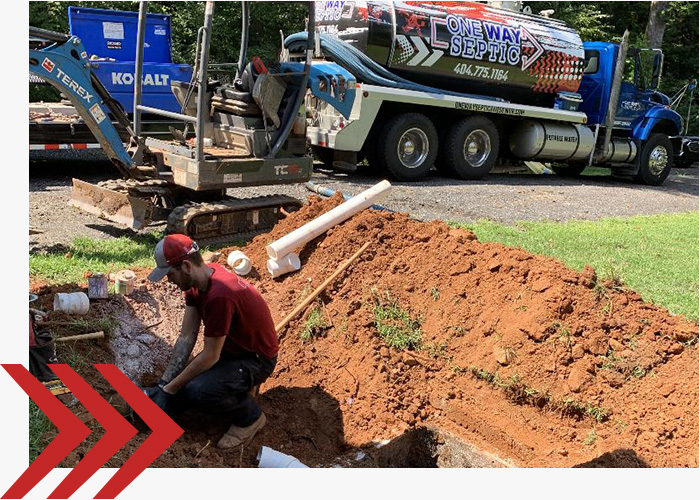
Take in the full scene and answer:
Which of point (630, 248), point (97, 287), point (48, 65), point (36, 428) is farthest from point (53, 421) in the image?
point (630, 248)

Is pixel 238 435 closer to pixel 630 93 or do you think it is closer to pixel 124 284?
pixel 124 284

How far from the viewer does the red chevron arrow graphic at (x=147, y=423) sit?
367 cm

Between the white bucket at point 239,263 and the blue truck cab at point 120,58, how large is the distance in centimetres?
630

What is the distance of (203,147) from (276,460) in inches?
177

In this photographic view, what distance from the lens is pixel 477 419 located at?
16.0 feet

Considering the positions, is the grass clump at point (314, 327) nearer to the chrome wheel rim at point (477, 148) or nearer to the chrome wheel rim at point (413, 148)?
the chrome wheel rim at point (413, 148)

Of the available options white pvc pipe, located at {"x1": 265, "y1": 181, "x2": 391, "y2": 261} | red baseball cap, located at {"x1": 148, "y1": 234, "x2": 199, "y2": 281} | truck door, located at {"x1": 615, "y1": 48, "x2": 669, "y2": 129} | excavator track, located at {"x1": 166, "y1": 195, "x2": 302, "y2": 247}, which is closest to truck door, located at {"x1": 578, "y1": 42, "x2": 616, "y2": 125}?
truck door, located at {"x1": 615, "y1": 48, "x2": 669, "y2": 129}

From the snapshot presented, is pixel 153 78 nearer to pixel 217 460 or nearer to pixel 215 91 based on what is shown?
pixel 215 91

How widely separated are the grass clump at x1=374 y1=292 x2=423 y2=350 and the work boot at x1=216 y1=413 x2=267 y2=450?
131cm

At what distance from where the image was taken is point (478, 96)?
13797mm

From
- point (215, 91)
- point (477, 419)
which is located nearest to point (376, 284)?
point (477, 419)

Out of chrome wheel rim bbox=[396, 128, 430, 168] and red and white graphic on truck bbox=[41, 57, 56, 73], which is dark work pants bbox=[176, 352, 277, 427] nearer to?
red and white graphic on truck bbox=[41, 57, 56, 73]

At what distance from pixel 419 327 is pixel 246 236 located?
3027 mm

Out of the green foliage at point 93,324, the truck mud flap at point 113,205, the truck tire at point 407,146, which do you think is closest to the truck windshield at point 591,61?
the truck tire at point 407,146
